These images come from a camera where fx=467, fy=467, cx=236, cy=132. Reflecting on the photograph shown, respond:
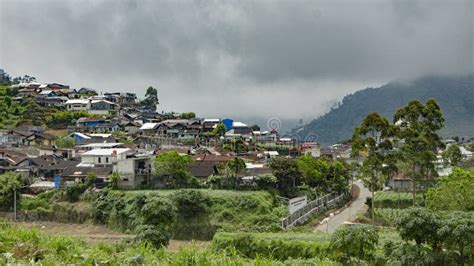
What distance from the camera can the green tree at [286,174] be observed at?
34.4 metres

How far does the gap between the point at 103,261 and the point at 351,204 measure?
110 feet

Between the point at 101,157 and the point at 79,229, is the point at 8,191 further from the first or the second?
the point at 101,157

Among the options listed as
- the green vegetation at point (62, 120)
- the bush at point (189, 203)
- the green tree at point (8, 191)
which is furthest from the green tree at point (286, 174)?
the green vegetation at point (62, 120)

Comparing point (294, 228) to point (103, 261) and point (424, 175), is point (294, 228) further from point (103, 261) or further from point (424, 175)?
point (103, 261)

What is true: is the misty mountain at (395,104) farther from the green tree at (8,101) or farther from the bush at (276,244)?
the bush at (276,244)

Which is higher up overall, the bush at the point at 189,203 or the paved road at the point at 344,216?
the bush at the point at 189,203

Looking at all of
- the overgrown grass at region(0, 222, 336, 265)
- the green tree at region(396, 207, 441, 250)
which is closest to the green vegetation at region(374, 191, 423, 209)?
the green tree at region(396, 207, 441, 250)

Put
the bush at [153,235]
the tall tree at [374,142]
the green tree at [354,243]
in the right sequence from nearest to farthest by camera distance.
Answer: the green tree at [354,243] < the bush at [153,235] < the tall tree at [374,142]

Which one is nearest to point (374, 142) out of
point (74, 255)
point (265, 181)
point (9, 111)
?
point (265, 181)

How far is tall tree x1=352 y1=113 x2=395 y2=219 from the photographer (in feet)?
76.4

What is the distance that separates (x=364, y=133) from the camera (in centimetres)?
2348

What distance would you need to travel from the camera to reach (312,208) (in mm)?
31781

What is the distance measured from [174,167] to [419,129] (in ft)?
56.8

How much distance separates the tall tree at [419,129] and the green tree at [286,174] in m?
11.2
